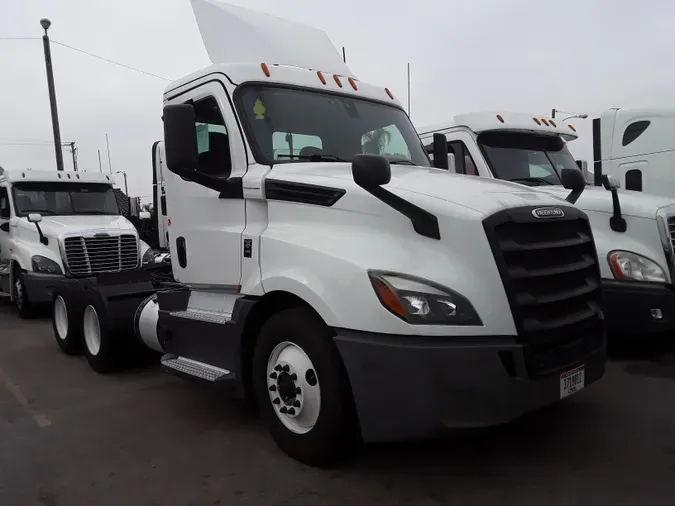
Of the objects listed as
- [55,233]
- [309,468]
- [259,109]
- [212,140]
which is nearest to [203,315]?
[212,140]

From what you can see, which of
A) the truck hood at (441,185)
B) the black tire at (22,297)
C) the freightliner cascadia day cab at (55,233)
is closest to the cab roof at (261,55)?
the truck hood at (441,185)

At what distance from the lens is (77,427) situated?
4555mm

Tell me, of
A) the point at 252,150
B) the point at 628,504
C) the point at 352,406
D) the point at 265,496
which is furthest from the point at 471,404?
the point at 252,150

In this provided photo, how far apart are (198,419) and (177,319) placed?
0.82m

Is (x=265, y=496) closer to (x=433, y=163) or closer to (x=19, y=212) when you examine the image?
(x=433, y=163)

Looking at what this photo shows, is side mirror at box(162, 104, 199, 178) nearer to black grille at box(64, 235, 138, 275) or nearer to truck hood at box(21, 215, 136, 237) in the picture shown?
black grille at box(64, 235, 138, 275)

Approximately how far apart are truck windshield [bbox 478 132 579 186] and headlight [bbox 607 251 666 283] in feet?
5.67

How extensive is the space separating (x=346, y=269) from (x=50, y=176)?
31.2ft

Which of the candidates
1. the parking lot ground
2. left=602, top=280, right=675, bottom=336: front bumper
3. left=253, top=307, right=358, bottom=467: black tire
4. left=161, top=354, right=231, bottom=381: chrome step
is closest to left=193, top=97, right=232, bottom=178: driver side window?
left=253, top=307, right=358, bottom=467: black tire

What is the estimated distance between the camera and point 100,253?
9.82 m

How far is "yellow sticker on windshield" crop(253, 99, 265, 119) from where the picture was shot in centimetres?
418

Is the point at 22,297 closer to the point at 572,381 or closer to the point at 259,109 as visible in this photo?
the point at 259,109

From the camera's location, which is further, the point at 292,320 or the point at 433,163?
the point at 433,163

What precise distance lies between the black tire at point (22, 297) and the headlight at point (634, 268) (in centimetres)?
901
